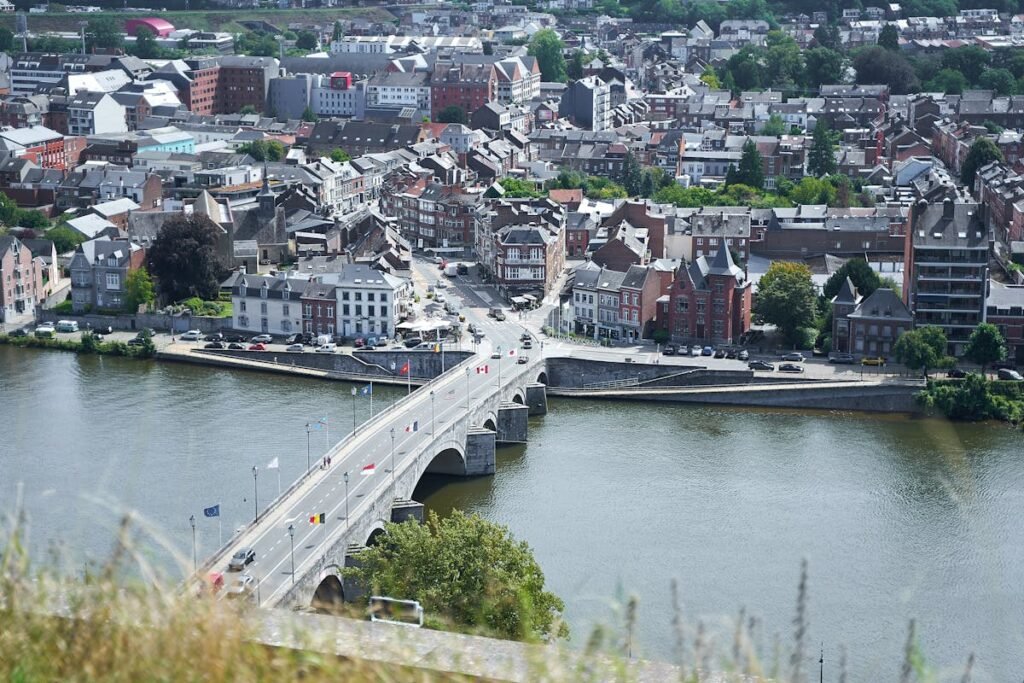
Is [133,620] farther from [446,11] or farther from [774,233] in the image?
[446,11]

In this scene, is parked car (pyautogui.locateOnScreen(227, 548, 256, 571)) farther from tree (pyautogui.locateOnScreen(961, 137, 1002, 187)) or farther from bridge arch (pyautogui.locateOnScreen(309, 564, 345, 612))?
tree (pyautogui.locateOnScreen(961, 137, 1002, 187))

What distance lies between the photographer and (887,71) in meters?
31.9

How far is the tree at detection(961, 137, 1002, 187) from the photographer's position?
24078 mm

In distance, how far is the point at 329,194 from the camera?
74.6 ft

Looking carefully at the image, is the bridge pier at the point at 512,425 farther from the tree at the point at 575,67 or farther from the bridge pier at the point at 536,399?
the tree at the point at 575,67

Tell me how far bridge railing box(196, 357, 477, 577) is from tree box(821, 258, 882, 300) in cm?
398

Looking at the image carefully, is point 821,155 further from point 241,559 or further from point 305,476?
point 241,559

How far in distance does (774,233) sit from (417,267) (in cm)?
440

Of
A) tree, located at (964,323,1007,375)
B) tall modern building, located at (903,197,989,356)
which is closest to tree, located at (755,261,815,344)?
tall modern building, located at (903,197,989,356)

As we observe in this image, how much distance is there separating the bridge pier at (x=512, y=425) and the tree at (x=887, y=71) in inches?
805

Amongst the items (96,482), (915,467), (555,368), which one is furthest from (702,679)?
(555,368)

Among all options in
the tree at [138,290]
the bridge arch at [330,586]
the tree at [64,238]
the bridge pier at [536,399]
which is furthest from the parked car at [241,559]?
the tree at [64,238]

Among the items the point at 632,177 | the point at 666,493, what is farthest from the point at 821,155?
the point at 666,493

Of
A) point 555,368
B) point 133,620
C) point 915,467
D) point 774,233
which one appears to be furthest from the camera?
point 774,233
